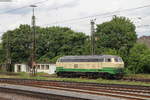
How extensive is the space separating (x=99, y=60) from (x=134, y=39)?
3174cm

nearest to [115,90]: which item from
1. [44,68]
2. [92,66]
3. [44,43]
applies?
[92,66]

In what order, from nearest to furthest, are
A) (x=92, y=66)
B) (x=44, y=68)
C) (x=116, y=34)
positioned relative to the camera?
(x=92, y=66), (x=44, y=68), (x=116, y=34)

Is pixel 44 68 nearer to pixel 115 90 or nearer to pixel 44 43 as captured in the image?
pixel 44 43

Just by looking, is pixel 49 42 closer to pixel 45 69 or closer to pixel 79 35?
pixel 79 35

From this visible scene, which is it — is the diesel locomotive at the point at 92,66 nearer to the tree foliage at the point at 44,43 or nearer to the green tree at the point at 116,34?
the green tree at the point at 116,34

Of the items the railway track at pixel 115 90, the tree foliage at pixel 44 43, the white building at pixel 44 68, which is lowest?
the railway track at pixel 115 90

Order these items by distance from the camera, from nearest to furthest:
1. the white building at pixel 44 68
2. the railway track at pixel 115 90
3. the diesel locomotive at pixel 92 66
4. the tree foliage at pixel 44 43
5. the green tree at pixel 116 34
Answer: the railway track at pixel 115 90, the diesel locomotive at pixel 92 66, the white building at pixel 44 68, the green tree at pixel 116 34, the tree foliage at pixel 44 43

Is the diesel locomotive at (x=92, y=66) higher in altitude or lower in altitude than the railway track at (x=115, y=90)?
higher

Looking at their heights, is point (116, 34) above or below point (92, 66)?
above

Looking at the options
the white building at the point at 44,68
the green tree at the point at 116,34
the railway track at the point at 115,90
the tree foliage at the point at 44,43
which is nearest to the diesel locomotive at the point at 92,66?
the railway track at the point at 115,90

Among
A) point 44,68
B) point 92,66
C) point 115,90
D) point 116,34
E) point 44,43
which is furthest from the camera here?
point 44,43

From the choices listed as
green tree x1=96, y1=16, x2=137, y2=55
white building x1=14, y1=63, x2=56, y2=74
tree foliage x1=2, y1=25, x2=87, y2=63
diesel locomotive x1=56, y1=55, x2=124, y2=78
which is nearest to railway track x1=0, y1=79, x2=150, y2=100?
diesel locomotive x1=56, y1=55, x2=124, y2=78

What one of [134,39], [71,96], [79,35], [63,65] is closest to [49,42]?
[79,35]

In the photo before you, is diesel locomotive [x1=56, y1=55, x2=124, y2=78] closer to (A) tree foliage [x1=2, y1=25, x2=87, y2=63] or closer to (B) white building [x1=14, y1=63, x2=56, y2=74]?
(B) white building [x1=14, y1=63, x2=56, y2=74]
